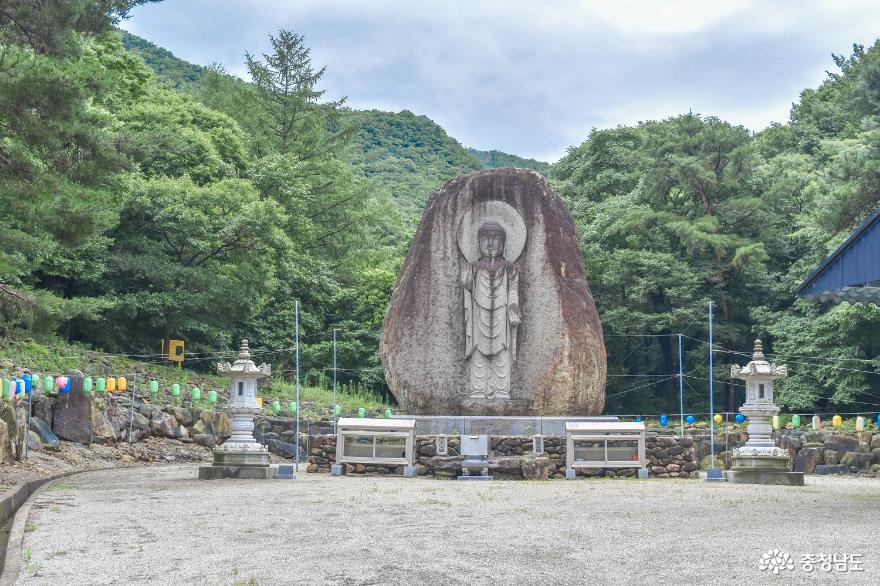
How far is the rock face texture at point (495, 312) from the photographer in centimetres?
1778

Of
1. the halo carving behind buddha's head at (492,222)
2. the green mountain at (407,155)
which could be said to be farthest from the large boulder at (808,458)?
the green mountain at (407,155)

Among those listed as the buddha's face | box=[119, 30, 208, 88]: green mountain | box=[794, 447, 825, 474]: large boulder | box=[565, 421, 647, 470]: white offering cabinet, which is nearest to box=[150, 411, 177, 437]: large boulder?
the buddha's face

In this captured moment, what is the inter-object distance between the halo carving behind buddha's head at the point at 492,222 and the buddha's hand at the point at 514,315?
37.2 inches

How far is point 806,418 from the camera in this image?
2945 centimetres

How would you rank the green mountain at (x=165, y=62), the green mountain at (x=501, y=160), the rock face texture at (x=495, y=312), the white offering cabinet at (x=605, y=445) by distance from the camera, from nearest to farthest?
1. the white offering cabinet at (x=605, y=445)
2. the rock face texture at (x=495, y=312)
3. the green mountain at (x=165, y=62)
4. the green mountain at (x=501, y=160)

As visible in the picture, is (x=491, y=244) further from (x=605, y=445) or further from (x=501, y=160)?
(x=501, y=160)

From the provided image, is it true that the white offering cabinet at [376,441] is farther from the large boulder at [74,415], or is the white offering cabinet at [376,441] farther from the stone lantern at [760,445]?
the large boulder at [74,415]

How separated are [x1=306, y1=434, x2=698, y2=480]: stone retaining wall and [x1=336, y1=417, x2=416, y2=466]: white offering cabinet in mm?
226

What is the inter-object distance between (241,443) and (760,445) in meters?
7.90

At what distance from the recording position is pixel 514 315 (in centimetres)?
1784

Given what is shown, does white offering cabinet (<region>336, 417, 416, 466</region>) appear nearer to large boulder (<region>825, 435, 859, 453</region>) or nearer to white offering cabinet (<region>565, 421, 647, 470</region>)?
white offering cabinet (<region>565, 421, 647, 470</region>)

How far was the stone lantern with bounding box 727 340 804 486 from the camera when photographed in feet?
48.2

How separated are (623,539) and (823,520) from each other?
2430mm

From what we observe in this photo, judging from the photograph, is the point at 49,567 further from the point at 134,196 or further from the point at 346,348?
the point at 346,348
